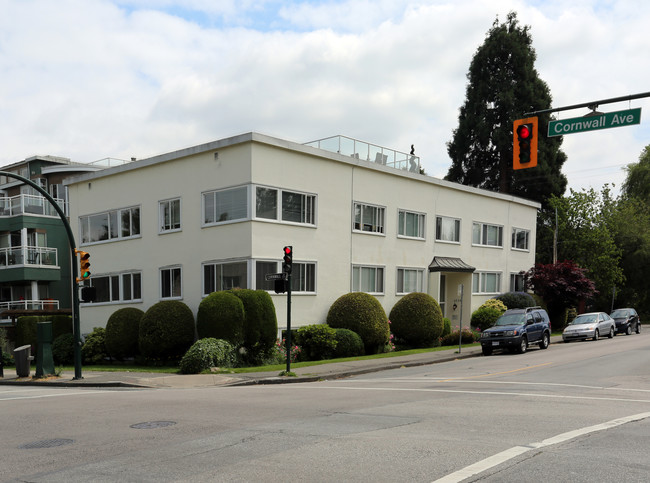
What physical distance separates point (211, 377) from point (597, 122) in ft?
42.9

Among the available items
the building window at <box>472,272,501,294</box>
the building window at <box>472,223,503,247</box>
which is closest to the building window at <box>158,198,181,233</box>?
the building window at <box>472,223,503,247</box>

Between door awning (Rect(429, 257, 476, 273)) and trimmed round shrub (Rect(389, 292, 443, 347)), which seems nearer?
trimmed round shrub (Rect(389, 292, 443, 347))

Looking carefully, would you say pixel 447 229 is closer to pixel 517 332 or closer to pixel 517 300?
pixel 517 300

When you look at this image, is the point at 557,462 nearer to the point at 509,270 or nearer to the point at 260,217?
the point at 260,217

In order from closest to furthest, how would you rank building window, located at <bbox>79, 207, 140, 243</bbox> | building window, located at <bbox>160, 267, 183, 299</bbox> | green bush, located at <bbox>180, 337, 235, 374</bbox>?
1. green bush, located at <bbox>180, 337, 235, 374</bbox>
2. building window, located at <bbox>160, 267, 183, 299</bbox>
3. building window, located at <bbox>79, 207, 140, 243</bbox>

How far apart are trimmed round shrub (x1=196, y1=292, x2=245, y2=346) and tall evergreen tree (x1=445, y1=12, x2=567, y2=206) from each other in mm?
37543

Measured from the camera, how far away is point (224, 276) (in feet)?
82.5

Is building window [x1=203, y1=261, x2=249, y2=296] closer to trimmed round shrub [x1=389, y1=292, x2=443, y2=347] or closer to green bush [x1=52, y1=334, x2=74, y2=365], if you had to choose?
green bush [x1=52, y1=334, x2=74, y2=365]

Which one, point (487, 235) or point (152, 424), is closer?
point (152, 424)

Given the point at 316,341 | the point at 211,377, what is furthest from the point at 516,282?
the point at 211,377

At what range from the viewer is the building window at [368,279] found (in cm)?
2856

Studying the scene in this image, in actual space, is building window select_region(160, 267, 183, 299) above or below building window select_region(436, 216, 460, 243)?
below

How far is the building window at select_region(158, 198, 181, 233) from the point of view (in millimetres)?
27281

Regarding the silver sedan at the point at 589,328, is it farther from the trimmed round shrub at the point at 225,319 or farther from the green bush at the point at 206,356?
the green bush at the point at 206,356
